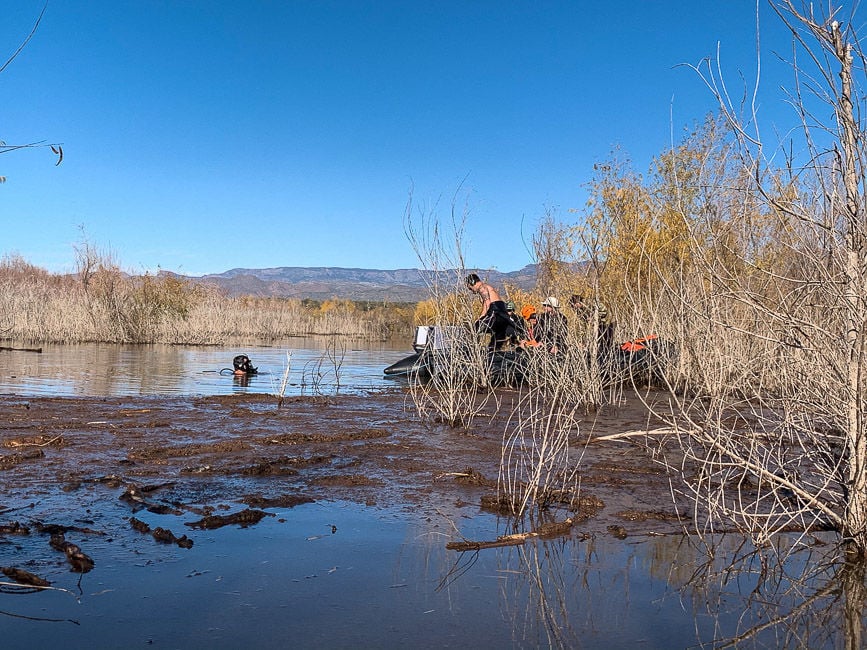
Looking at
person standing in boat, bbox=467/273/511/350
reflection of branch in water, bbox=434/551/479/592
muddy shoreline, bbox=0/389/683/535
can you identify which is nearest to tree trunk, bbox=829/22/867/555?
muddy shoreline, bbox=0/389/683/535

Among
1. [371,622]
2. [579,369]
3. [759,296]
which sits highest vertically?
[759,296]

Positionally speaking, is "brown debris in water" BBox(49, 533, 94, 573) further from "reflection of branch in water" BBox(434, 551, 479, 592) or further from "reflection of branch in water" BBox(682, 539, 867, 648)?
"reflection of branch in water" BBox(682, 539, 867, 648)

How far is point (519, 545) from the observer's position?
13.2ft

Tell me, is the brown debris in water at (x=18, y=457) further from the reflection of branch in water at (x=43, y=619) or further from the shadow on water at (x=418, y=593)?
the reflection of branch in water at (x=43, y=619)

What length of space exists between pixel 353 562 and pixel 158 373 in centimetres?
1172

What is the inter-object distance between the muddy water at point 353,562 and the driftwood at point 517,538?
0.16ft

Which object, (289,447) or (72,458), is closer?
(72,458)

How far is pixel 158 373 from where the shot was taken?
14.5m

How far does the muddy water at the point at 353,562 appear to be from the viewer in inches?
117

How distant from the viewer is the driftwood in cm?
396

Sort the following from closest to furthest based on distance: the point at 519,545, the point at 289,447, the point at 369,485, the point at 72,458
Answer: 1. the point at 519,545
2. the point at 369,485
3. the point at 72,458
4. the point at 289,447

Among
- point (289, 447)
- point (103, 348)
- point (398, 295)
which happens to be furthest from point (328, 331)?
point (398, 295)

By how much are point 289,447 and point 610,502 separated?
9.19 feet

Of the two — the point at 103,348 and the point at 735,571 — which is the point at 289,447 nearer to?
the point at 735,571
